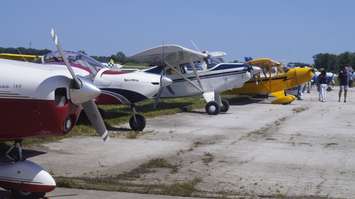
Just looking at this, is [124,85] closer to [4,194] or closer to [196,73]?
[4,194]

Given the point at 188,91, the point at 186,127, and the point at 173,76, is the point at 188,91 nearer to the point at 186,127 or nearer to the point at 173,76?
the point at 173,76

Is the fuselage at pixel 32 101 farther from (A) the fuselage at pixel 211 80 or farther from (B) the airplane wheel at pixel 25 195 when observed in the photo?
(A) the fuselage at pixel 211 80

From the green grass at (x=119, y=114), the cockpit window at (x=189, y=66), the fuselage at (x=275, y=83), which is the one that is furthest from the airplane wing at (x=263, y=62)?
the cockpit window at (x=189, y=66)

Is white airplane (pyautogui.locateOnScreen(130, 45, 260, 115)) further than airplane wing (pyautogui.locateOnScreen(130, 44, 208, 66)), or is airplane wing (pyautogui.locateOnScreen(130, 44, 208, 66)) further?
white airplane (pyautogui.locateOnScreen(130, 45, 260, 115))

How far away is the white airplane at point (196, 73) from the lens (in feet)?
57.8

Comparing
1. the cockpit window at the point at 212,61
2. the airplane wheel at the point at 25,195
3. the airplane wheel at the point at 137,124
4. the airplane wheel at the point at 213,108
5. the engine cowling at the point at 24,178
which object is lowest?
the airplane wheel at the point at 213,108

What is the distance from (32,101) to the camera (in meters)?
5.63

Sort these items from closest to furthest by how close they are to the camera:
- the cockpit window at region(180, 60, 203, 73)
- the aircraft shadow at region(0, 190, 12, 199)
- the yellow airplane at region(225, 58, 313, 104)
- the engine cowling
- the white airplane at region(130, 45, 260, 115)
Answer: the engine cowling < the aircraft shadow at region(0, 190, 12, 199) < the white airplane at region(130, 45, 260, 115) < the cockpit window at region(180, 60, 203, 73) < the yellow airplane at region(225, 58, 313, 104)

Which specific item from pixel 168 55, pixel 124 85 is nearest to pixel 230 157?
pixel 124 85

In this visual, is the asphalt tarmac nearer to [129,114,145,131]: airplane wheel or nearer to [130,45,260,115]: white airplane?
[129,114,145,131]: airplane wheel

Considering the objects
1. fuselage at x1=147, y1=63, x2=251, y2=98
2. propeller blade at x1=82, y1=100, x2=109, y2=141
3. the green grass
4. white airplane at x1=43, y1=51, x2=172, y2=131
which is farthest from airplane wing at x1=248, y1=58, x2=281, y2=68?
propeller blade at x1=82, y1=100, x2=109, y2=141

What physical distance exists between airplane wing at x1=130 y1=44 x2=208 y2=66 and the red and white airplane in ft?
35.5

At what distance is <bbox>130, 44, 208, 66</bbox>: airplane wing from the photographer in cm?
1698

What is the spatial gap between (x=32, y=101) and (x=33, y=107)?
6 centimetres
